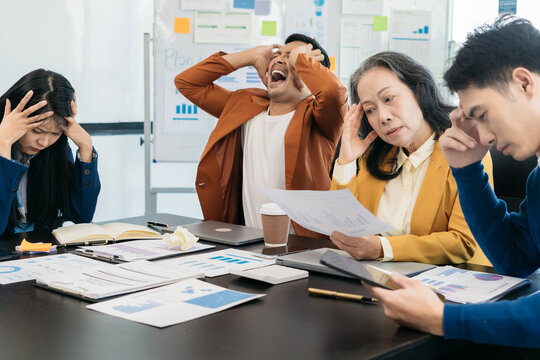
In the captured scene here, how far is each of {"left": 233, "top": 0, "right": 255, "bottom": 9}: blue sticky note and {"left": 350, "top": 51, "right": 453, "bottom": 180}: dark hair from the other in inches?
78.9

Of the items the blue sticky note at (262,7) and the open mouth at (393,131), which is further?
the blue sticky note at (262,7)

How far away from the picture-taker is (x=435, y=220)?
1676mm

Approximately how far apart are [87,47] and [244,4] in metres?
1.12

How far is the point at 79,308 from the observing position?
1.10 meters

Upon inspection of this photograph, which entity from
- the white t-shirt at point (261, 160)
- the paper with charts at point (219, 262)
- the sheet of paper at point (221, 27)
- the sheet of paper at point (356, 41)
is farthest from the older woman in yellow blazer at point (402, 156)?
the sheet of paper at point (356, 41)

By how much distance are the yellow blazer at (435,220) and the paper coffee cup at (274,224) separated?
28cm

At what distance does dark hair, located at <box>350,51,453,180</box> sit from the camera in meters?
1.84

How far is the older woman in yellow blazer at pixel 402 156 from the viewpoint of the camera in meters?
1.67

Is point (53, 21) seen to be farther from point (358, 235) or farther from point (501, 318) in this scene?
point (501, 318)

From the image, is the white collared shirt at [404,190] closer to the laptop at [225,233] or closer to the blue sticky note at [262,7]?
the laptop at [225,233]

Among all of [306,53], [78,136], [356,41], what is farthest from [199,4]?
[78,136]

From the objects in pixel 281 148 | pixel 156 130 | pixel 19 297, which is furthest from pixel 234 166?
pixel 19 297

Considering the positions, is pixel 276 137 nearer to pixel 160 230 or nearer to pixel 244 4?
pixel 160 230

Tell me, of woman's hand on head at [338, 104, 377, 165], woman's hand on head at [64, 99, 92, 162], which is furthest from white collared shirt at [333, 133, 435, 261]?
woman's hand on head at [64, 99, 92, 162]
